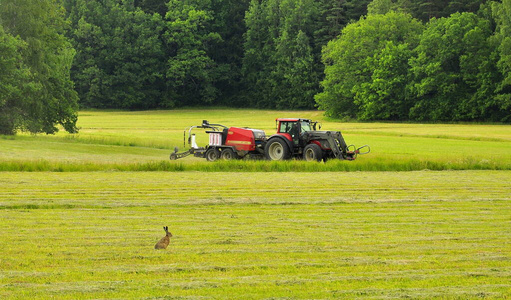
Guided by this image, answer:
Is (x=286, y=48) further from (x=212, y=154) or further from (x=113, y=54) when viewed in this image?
(x=212, y=154)

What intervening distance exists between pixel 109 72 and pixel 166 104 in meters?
9.23

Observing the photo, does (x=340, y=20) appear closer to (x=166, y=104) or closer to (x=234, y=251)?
(x=166, y=104)

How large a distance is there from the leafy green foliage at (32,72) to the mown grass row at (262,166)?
12.8 m

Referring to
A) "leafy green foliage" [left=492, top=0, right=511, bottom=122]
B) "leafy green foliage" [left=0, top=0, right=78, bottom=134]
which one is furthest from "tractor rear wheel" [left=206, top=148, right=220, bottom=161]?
"leafy green foliage" [left=492, top=0, right=511, bottom=122]

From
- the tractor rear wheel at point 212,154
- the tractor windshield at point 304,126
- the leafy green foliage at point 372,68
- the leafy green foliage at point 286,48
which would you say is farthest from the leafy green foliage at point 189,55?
the tractor windshield at point 304,126

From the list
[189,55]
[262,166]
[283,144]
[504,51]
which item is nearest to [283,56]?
[189,55]

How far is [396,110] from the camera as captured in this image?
248 ft

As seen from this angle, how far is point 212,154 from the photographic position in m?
28.6

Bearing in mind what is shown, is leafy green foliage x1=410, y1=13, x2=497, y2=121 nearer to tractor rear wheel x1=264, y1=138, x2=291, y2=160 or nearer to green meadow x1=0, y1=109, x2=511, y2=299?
tractor rear wheel x1=264, y1=138, x2=291, y2=160

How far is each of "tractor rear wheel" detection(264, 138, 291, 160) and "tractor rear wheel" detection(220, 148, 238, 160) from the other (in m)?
1.50

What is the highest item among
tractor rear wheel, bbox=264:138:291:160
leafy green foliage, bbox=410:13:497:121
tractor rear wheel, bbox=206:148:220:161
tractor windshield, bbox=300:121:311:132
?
leafy green foliage, bbox=410:13:497:121

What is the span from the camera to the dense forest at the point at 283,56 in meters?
68.9

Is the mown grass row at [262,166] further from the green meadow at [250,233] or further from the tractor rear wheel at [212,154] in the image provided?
the tractor rear wheel at [212,154]

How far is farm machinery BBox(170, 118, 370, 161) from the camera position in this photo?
2636 cm
